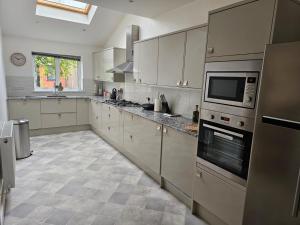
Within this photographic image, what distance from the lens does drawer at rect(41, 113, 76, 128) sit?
4664 mm

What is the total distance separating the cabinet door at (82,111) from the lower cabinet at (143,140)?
2.10 metres

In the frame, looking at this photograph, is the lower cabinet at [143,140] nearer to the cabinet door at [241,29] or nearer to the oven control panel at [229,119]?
the oven control panel at [229,119]

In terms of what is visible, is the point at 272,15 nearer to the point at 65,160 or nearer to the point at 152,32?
the point at 152,32

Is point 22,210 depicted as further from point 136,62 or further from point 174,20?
point 174,20

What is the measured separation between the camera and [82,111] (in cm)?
511

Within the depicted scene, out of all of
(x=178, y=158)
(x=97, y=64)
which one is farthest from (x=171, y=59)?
(x=97, y=64)

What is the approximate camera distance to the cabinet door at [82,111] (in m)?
5.05

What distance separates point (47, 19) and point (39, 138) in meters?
2.60

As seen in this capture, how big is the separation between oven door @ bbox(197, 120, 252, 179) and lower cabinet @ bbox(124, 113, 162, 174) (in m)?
0.76

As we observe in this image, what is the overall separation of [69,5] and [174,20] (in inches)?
97.8

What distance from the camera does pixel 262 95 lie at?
1.36 meters

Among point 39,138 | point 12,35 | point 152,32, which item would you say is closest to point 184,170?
point 152,32

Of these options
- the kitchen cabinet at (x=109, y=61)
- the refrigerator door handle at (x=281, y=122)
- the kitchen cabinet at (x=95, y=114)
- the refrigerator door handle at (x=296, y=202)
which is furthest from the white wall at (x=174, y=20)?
the refrigerator door handle at (x=296, y=202)

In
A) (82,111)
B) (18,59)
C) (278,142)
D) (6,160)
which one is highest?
(18,59)
